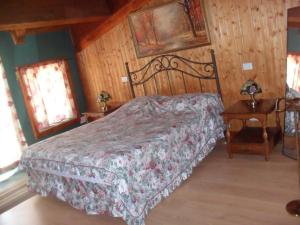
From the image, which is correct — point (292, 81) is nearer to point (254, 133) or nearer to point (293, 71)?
point (293, 71)

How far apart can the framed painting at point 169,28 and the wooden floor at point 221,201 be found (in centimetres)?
177

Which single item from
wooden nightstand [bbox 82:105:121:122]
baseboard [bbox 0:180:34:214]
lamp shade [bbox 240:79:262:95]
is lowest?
baseboard [bbox 0:180:34:214]

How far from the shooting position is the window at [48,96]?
5.20m

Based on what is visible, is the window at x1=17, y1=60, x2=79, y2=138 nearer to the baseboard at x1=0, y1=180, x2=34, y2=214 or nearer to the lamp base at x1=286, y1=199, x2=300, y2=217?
the baseboard at x1=0, y1=180, x2=34, y2=214

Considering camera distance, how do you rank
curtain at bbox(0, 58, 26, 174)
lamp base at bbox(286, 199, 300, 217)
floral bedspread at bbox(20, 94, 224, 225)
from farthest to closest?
curtain at bbox(0, 58, 26, 174) → floral bedspread at bbox(20, 94, 224, 225) → lamp base at bbox(286, 199, 300, 217)

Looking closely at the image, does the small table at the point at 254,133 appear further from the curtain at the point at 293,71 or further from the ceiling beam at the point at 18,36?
the ceiling beam at the point at 18,36

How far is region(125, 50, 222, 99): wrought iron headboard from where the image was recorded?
4358mm

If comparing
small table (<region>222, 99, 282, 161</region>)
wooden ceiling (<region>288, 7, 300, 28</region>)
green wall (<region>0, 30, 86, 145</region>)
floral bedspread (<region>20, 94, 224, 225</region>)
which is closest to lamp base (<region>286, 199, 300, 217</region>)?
small table (<region>222, 99, 282, 161</region>)

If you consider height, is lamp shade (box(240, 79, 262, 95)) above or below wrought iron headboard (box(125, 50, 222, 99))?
below

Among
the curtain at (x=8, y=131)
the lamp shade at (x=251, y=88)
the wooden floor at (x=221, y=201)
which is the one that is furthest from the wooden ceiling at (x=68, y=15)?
the wooden floor at (x=221, y=201)

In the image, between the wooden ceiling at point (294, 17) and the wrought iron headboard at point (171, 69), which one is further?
the wrought iron headboard at point (171, 69)

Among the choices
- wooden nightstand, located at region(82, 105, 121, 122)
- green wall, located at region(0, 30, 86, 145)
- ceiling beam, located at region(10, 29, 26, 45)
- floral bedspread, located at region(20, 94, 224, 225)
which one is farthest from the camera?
wooden nightstand, located at region(82, 105, 121, 122)

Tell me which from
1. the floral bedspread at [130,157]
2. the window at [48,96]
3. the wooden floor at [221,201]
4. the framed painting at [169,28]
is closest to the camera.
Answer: the wooden floor at [221,201]

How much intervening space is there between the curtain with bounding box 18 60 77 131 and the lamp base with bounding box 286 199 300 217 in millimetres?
4163
